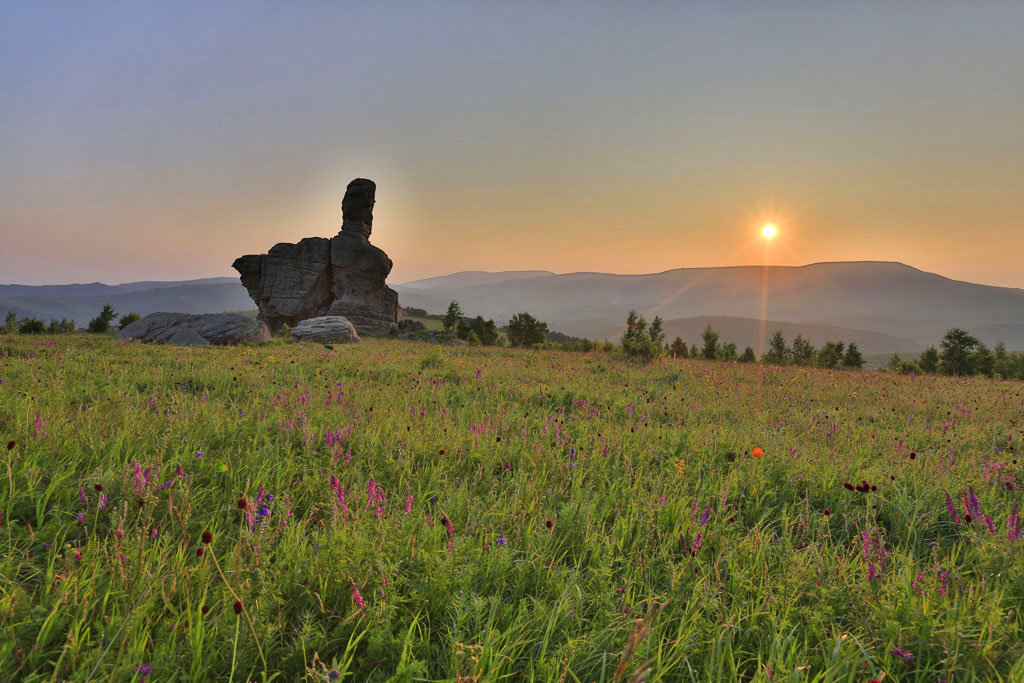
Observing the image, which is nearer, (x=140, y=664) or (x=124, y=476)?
(x=140, y=664)

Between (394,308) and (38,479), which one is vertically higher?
(394,308)

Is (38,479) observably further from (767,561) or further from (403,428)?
(767,561)

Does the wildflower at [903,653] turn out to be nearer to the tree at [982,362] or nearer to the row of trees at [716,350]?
the row of trees at [716,350]

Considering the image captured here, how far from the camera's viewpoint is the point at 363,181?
37.0 meters

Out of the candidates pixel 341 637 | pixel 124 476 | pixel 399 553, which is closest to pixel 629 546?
pixel 399 553

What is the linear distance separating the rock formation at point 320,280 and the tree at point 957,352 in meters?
36.0

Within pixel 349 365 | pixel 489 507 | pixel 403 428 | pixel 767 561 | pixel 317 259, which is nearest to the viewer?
pixel 767 561

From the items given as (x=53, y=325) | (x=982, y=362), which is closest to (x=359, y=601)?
(x=53, y=325)

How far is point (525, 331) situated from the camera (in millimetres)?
28734

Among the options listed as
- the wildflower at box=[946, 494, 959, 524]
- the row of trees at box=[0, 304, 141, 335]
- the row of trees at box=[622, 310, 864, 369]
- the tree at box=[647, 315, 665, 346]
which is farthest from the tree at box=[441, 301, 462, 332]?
the wildflower at box=[946, 494, 959, 524]

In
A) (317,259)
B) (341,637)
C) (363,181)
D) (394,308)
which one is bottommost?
(341,637)

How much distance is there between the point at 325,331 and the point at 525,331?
13645mm

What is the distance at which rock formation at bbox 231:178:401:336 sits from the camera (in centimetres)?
3409

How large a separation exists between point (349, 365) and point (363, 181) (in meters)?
33.0
